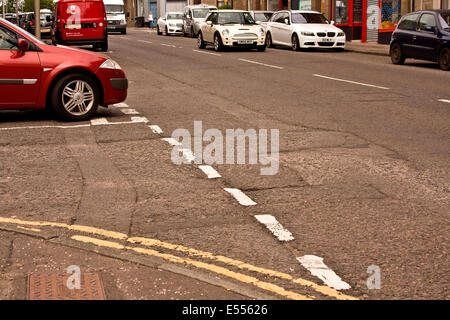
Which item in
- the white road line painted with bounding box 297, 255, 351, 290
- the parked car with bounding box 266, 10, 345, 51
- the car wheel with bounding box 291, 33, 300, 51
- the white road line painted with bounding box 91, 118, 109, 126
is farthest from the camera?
the car wheel with bounding box 291, 33, 300, 51

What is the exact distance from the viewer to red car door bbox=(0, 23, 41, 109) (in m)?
11.0

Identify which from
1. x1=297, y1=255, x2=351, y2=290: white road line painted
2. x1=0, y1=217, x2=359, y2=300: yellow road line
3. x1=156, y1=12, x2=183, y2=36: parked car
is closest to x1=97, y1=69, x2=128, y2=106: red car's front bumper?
x1=0, y1=217, x2=359, y2=300: yellow road line

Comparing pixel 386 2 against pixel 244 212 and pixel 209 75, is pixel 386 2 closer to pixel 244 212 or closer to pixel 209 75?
pixel 209 75

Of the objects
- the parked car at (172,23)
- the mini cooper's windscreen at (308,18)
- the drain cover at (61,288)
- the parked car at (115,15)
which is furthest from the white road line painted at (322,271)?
the parked car at (115,15)

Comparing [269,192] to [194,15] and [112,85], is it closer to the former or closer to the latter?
[112,85]

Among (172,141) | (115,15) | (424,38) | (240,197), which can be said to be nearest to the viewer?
(240,197)

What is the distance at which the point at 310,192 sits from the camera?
6887mm

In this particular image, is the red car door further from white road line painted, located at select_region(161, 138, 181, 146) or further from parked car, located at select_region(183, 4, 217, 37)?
parked car, located at select_region(183, 4, 217, 37)

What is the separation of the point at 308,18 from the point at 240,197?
84.9ft

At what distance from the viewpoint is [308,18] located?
104 ft

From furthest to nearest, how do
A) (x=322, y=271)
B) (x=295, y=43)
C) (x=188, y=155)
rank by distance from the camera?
(x=295, y=43) < (x=188, y=155) < (x=322, y=271)

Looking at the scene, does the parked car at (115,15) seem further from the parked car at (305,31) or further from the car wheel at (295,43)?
the car wheel at (295,43)

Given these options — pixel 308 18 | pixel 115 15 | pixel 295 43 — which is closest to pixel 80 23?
pixel 295 43

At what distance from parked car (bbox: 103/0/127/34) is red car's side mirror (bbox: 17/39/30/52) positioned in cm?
4545
